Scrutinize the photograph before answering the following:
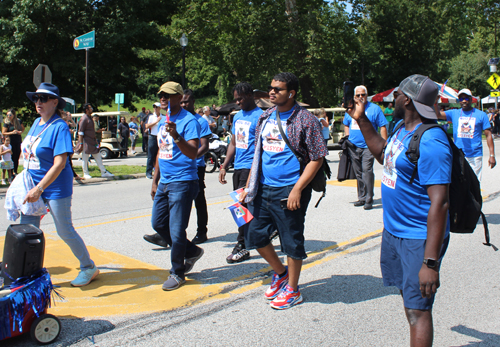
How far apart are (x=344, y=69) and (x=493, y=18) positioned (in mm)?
24798

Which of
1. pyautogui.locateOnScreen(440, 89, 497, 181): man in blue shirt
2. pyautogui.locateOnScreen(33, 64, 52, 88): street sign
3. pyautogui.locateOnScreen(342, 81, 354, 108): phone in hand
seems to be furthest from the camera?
pyautogui.locateOnScreen(33, 64, 52, 88): street sign

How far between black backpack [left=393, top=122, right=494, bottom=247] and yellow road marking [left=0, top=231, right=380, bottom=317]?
231 centimetres

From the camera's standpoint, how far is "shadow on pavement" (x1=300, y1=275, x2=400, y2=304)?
4.39 metres

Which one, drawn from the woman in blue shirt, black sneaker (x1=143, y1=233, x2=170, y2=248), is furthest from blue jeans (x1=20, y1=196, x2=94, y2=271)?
black sneaker (x1=143, y1=233, x2=170, y2=248)

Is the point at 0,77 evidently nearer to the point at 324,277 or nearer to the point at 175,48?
the point at 175,48

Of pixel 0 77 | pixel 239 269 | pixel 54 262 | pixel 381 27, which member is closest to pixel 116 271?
pixel 54 262

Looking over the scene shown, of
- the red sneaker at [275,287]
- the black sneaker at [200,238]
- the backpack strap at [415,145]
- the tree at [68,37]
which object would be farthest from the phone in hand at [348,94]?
the tree at [68,37]

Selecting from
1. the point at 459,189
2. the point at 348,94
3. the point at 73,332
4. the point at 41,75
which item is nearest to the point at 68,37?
the point at 41,75

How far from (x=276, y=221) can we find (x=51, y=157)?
2022 millimetres

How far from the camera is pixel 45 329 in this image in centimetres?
343

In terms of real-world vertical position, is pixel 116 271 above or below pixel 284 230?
below

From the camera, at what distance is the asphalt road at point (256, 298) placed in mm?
3619

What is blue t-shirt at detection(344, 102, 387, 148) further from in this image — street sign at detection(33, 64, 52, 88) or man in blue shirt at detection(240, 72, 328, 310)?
street sign at detection(33, 64, 52, 88)

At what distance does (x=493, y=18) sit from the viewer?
50125 mm
